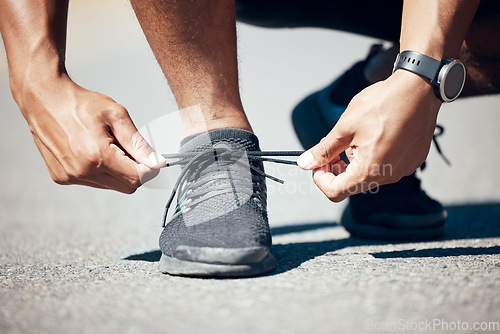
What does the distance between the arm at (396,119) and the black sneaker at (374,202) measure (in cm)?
31

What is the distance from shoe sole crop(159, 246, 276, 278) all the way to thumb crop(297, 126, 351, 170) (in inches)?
6.8

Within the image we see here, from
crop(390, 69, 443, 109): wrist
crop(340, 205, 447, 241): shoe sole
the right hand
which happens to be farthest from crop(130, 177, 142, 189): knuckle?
crop(340, 205, 447, 241): shoe sole

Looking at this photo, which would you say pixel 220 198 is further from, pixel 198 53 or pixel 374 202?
pixel 374 202

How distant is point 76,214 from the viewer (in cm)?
181

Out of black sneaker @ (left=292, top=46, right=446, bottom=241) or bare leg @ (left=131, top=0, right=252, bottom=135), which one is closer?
bare leg @ (left=131, top=0, right=252, bottom=135)

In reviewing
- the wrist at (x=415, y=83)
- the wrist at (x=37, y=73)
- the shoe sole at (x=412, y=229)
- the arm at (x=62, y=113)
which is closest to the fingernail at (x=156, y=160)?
the arm at (x=62, y=113)

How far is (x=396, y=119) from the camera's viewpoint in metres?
0.76

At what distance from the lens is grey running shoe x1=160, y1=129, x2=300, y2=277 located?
2.53ft

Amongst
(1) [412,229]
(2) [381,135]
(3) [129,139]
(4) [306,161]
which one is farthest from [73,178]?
(1) [412,229]

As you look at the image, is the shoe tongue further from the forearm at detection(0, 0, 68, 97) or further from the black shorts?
the black shorts

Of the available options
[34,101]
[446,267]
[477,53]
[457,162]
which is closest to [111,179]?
[34,101]

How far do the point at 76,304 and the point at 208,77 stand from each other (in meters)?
0.49

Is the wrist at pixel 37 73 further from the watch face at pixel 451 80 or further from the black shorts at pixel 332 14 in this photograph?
the watch face at pixel 451 80

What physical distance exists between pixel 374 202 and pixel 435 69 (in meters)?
0.48
